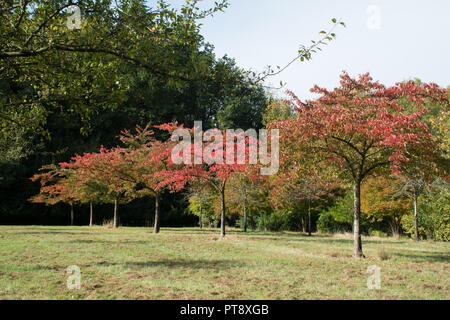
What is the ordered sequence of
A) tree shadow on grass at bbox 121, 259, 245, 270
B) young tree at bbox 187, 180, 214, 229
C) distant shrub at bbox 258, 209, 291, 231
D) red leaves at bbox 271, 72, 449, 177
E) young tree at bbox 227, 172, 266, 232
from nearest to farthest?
tree shadow on grass at bbox 121, 259, 245, 270 → red leaves at bbox 271, 72, 449, 177 → young tree at bbox 227, 172, 266, 232 → young tree at bbox 187, 180, 214, 229 → distant shrub at bbox 258, 209, 291, 231

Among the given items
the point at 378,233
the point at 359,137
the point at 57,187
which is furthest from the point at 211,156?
the point at 378,233

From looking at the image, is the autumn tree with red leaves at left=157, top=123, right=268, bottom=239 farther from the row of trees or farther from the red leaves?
the red leaves

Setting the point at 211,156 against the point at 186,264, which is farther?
the point at 211,156

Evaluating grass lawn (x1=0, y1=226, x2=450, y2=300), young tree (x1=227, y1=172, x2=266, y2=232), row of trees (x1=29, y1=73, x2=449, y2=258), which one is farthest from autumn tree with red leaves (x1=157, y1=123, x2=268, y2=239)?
young tree (x1=227, y1=172, x2=266, y2=232)

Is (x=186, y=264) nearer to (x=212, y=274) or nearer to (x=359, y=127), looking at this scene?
(x=212, y=274)

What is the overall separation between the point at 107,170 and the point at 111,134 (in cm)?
1596

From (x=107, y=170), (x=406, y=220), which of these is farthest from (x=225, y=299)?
(x=406, y=220)

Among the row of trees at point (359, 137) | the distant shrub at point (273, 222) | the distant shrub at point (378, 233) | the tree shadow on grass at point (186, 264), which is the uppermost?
the row of trees at point (359, 137)

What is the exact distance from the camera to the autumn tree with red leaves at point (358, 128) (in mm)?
8336

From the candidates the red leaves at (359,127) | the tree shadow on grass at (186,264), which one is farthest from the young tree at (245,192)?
the tree shadow on grass at (186,264)

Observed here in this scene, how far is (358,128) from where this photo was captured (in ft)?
27.8

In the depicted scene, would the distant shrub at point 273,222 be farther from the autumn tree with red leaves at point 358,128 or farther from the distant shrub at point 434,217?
the autumn tree with red leaves at point 358,128

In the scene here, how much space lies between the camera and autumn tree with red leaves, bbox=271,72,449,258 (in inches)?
328

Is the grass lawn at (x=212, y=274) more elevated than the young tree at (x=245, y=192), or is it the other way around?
the young tree at (x=245, y=192)
